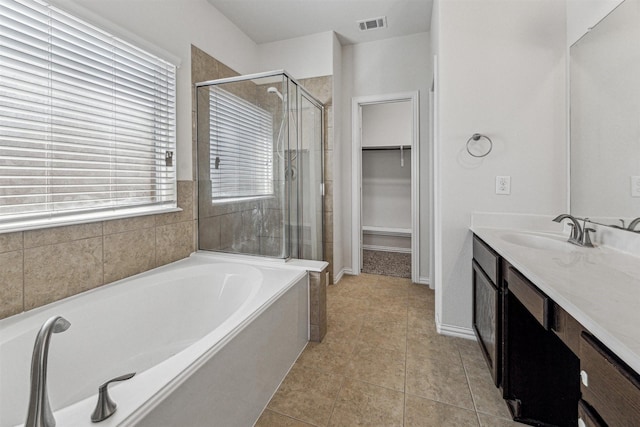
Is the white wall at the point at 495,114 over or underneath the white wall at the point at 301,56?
underneath

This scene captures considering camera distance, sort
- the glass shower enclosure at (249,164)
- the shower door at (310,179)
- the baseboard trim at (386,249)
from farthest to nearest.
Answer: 1. the baseboard trim at (386,249)
2. the shower door at (310,179)
3. the glass shower enclosure at (249,164)

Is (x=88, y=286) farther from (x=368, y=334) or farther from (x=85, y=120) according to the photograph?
(x=368, y=334)

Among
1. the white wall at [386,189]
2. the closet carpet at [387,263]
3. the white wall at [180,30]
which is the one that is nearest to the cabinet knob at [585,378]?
the white wall at [180,30]

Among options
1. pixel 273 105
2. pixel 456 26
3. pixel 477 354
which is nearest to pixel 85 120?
pixel 273 105

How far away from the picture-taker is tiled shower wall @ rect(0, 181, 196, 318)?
1.24m

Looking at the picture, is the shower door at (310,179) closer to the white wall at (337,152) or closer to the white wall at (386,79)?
the white wall at (337,152)

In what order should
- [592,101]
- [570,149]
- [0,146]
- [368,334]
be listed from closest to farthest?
[0,146] → [592,101] → [570,149] → [368,334]

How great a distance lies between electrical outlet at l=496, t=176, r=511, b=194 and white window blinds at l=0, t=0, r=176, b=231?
2336mm

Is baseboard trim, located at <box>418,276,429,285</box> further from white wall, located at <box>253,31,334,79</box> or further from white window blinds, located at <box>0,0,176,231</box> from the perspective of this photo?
white window blinds, located at <box>0,0,176,231</box>

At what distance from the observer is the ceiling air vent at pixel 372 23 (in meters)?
2.72

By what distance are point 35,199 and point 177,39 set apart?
1479 mm

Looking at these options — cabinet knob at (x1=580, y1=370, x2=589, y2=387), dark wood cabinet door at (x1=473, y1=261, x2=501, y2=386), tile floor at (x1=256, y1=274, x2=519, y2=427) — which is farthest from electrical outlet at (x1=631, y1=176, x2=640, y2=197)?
tile floor at (x1=256, y1=274, x2=519, y2=427)

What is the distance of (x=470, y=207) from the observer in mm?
1899

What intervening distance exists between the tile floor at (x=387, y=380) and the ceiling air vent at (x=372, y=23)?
2.79m
